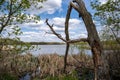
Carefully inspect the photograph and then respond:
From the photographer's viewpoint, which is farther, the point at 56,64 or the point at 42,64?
the point at 42,64

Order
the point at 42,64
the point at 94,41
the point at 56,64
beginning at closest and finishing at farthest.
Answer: the point at 94,41
the point at 56,64
the point at 42,64

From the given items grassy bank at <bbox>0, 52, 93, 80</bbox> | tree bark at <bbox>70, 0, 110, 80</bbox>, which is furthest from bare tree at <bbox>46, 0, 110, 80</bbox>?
grassy bank at <bbox>0, 52, 93, 80</bbox>

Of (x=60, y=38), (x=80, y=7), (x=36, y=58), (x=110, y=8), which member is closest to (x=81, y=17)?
(x=80, y=7)

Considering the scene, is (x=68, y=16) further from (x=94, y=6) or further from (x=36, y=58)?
(x=36, y=58)

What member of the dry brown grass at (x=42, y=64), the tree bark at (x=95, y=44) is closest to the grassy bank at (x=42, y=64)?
the dry brown grass at (x=42, y=64)

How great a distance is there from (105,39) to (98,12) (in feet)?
4.73

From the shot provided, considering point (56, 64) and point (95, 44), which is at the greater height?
point (95, 44)

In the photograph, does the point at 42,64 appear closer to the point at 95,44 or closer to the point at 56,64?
the point at 56,64

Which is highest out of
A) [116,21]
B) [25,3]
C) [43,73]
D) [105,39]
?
[25,3]

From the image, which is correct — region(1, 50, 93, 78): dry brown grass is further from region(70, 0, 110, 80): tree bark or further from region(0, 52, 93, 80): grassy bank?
region(70, 0, 110, 80): tree bark

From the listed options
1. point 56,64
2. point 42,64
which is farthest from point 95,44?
point 42,64

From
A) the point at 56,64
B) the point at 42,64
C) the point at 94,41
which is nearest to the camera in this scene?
the point at 94,41

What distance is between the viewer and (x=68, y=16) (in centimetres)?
816

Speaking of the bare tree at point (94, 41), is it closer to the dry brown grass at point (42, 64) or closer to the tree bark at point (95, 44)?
the tree bark at point (95, 44)
